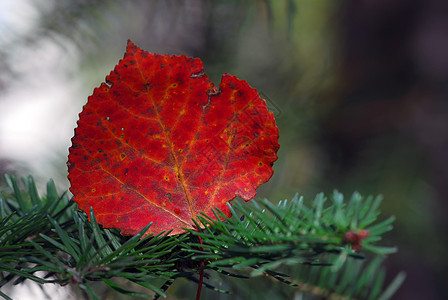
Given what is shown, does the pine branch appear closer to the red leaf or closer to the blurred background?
the red leaf

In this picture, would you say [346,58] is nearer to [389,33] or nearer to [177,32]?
[389,33]

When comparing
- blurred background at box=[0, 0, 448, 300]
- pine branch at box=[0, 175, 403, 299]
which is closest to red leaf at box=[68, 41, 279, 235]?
pine branch at box=[0, 175, 403, 299]

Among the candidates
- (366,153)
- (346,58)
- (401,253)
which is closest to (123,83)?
(366,153)

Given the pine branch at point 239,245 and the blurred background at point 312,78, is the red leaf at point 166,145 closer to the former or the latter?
the pine branch at point 239,245

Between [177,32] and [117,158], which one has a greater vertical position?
[177,32]

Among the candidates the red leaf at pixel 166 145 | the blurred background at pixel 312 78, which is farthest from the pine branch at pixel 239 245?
the blurred background at pixel 312 78

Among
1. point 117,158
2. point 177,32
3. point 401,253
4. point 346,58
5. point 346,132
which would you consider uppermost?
point 346,58

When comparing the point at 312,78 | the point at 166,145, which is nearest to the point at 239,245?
the point at 166,145

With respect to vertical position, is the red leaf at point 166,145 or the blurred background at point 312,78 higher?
the blurred background at point 312,78
